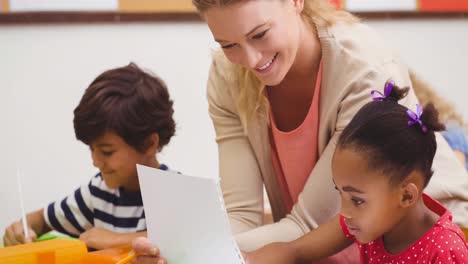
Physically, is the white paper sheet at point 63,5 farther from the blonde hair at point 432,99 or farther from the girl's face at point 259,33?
the girl's face at point 259,33

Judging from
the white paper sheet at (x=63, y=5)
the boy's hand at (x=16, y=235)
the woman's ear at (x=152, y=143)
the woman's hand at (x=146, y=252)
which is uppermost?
the white paper sheet at (x=63, y=5)

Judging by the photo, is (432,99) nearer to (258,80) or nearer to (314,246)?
(258,80)

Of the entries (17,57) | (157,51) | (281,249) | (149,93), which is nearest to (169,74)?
(157,51)

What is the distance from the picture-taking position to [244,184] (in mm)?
1307

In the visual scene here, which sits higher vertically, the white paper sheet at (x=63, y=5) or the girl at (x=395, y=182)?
the white paper sheet at (x=63, y=5)

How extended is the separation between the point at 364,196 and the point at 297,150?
1.09 ft

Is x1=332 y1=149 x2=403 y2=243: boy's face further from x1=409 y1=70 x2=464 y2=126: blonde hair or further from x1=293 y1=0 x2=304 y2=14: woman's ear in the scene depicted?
x1=409 y1=70 x2=464 y2=126: blonde hair

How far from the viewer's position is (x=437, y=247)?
91 centimetres

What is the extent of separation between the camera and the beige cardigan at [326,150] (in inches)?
45.6

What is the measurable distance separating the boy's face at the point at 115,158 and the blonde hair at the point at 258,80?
0.29m

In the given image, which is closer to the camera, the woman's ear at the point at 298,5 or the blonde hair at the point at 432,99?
the woman's ear at the point at 298,5

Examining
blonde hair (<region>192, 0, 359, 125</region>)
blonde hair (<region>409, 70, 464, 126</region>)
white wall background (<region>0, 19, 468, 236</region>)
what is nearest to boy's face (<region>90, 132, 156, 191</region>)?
blonde hair (<region>192, 0, 359, 125</region>)

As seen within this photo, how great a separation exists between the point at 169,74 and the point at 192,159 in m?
0.29

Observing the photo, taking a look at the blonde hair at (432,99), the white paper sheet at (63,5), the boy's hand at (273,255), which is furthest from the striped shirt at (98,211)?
the blonde hair at (432,99)
